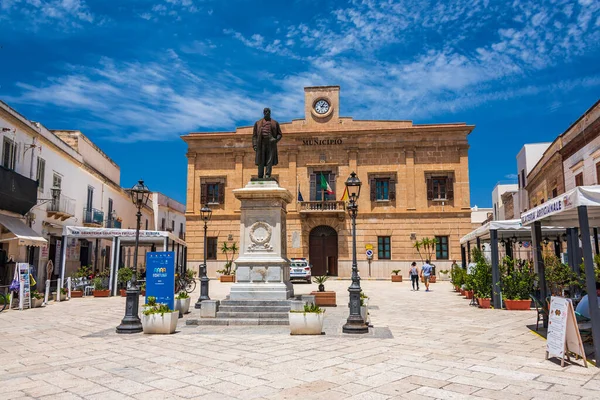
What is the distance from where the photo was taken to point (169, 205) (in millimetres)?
44500

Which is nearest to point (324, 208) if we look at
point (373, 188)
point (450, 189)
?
point (373, 188)

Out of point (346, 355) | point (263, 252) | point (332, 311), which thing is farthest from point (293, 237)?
point (346, 355)

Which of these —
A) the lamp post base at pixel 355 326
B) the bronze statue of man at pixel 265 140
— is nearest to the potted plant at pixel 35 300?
the bronze statue of man at pixel 265 140

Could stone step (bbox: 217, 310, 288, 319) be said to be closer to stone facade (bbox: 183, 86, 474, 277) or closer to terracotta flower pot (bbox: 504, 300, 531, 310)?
terracotta flower pot (bbox: 504, 300, 531, 310)

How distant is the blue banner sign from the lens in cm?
1173

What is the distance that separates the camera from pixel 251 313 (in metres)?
10.0

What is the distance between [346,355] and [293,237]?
24777 millimetres

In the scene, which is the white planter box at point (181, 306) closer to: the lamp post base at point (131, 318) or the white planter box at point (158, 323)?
the lamp post base at point (131, 318)

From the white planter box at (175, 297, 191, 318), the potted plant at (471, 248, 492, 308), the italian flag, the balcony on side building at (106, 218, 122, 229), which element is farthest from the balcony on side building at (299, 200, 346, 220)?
the white planter box at (175, 297, 191, 318)

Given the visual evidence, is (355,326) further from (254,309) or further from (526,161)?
(526,161)

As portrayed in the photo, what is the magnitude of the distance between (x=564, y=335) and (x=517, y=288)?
717 cm

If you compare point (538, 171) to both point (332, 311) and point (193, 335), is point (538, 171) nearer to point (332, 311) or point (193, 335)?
point (332, 311)

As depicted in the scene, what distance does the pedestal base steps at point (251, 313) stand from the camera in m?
9.80

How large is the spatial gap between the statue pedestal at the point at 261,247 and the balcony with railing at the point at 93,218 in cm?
1859
